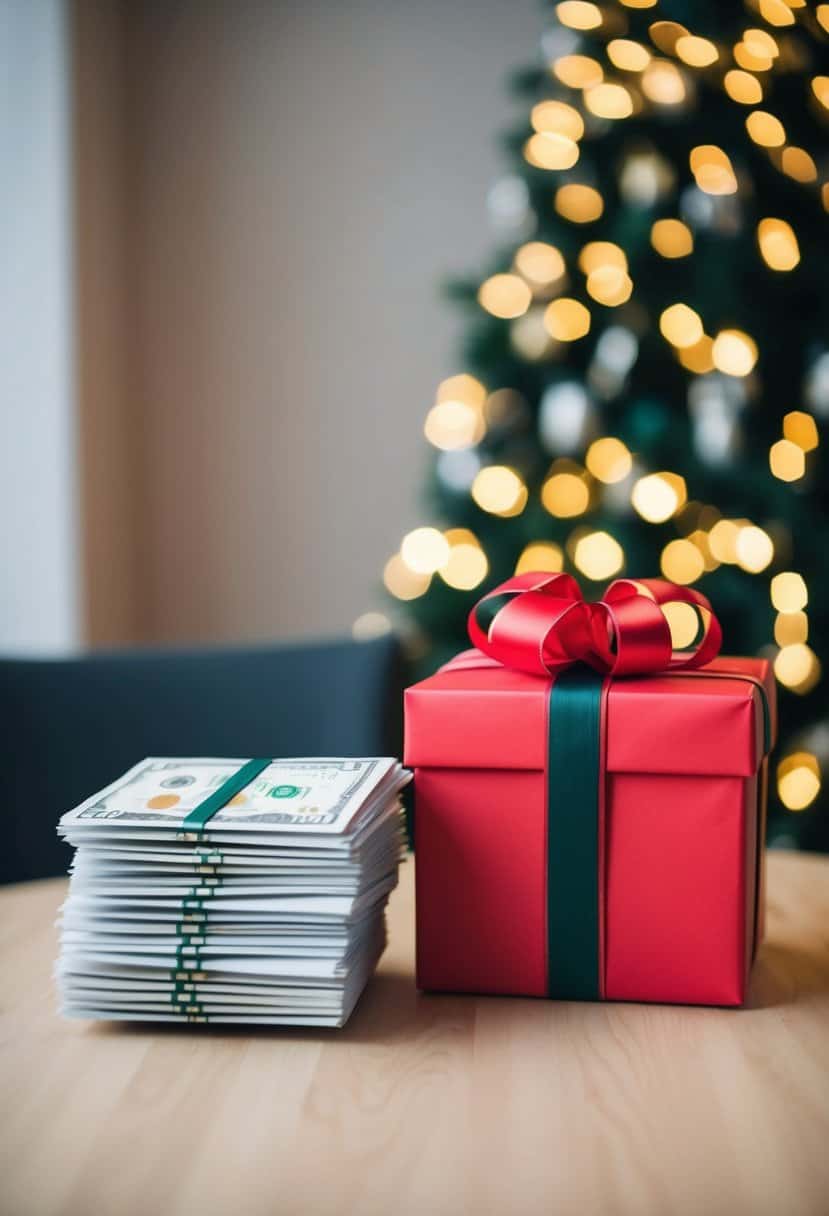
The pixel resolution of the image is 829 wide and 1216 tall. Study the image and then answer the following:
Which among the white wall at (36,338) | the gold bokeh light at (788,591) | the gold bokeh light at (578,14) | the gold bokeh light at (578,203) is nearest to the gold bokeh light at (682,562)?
the gold bokeh light at (788,591)

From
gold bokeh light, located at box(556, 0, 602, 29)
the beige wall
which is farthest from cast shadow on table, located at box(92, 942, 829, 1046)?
the beige wall

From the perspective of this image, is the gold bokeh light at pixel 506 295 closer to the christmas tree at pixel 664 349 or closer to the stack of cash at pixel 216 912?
the christmas tree at pixel 664 349

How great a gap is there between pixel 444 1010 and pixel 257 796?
0.23 metres

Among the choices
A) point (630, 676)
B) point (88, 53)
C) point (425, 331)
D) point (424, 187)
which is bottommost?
point (630, 676)

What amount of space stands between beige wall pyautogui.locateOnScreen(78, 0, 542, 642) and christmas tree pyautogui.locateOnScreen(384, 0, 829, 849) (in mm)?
899

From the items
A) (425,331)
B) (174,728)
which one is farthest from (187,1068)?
(425,331)

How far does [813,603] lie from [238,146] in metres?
2.01

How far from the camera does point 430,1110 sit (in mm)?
753

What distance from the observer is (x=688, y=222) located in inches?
84.0

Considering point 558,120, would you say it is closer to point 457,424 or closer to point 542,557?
point 457,424

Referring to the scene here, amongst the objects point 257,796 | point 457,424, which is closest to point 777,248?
point 457,424

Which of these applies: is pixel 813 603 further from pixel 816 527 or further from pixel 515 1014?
pixel 515 1014

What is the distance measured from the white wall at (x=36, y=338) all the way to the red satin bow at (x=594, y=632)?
6.45 ft

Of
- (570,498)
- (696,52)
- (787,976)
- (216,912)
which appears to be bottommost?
(787,976)
